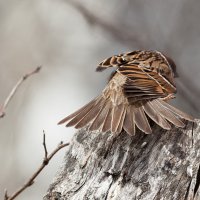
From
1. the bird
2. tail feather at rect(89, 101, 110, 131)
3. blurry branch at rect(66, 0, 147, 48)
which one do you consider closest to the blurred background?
blurry branch at rect(66, 0, 147, 48)

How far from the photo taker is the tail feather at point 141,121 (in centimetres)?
412

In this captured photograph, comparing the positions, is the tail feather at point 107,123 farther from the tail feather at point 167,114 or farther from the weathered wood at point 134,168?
the tail feather at point 167,114

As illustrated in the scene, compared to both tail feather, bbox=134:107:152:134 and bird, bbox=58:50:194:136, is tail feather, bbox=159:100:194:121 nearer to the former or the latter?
bird, bbox=58:50:194:136

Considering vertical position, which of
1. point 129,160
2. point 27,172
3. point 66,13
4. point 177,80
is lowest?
point 129,160

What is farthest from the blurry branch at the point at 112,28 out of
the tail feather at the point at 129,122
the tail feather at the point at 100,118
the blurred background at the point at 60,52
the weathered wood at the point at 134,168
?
the weathered wood at the point at 134,168

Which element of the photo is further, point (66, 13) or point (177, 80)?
point (66, 13)

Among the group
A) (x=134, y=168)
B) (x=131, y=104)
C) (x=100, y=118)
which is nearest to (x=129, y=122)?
(x=100, y=118)

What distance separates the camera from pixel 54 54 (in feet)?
23.9

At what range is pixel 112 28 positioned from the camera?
7242 millimetres

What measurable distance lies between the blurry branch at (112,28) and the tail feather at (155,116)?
7.91ft

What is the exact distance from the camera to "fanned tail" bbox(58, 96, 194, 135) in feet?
13.7

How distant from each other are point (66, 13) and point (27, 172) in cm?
157

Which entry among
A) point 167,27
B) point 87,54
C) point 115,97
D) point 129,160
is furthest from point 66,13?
point 129,160

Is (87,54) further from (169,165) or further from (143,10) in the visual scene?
(169,165)
